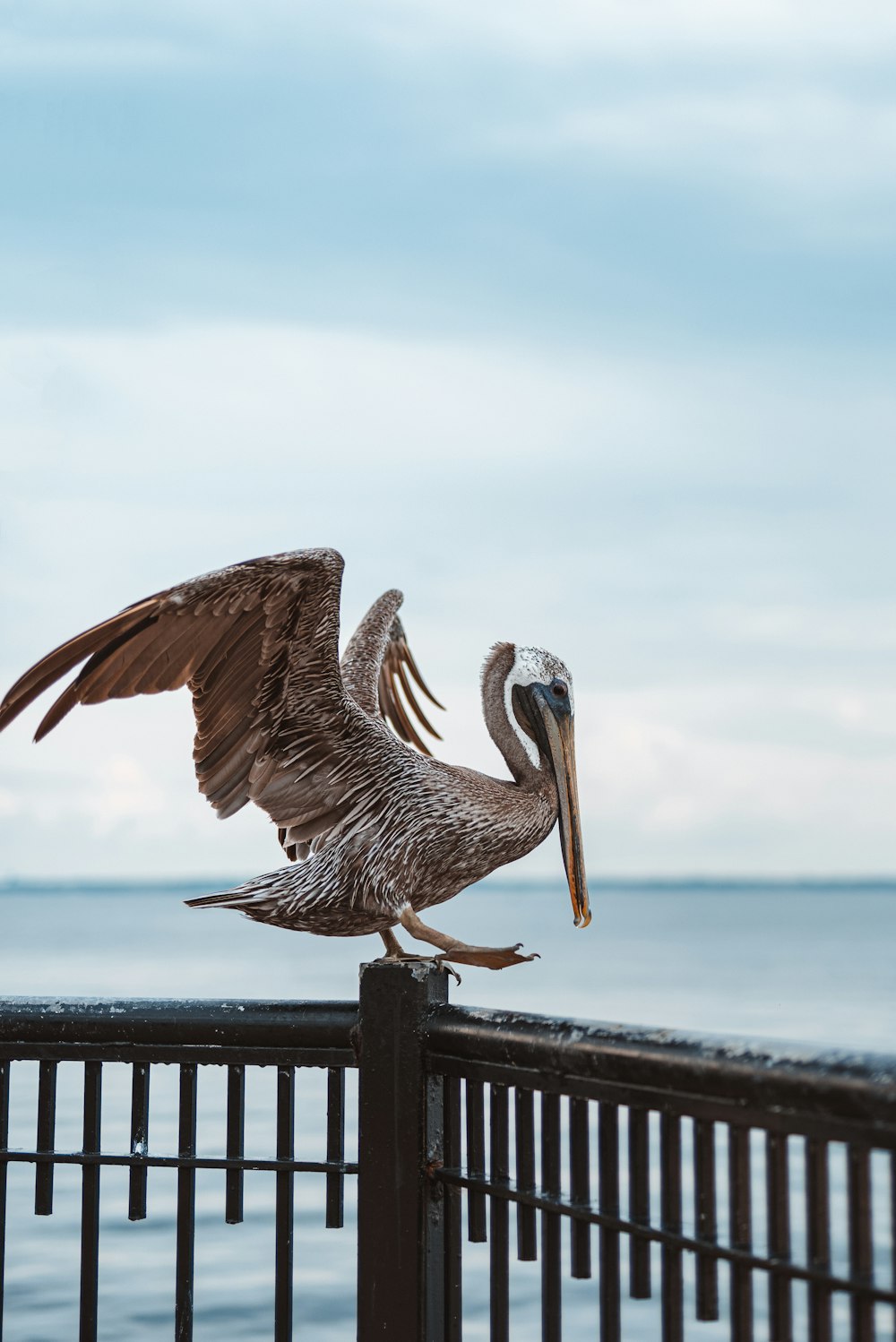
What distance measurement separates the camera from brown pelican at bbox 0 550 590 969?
12.6 ft

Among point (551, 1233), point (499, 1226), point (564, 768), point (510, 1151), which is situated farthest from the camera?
point (564, 768)

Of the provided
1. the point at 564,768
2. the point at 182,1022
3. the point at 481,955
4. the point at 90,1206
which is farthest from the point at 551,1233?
the point at 564,768

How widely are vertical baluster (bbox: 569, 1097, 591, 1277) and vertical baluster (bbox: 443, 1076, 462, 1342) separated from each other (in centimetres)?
35

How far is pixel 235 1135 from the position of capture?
8.36ft

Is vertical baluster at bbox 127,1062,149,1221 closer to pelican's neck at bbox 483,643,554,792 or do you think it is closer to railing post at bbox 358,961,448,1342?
railing post at bbox 358,961,448,1342

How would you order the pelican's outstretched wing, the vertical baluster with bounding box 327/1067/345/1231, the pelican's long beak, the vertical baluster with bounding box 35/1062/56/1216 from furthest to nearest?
1. the pelican's long beak
2. the pelican's outstretched wing
3. the vertical baluster with bounding box 35/1062/56/1216
4. the vertical baluster with bounding box 327/1067/345/1231

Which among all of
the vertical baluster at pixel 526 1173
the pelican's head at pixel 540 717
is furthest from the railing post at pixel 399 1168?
→ the pelican's head at pixel 540 717

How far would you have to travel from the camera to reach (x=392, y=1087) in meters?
2.44

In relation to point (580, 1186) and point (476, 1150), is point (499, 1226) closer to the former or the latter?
point (476, 1150)

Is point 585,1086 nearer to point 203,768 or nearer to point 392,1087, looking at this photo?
point 392,1087

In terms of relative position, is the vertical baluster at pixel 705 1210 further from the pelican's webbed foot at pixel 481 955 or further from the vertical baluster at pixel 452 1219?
the pelican's webbed foot at pixel 481 955

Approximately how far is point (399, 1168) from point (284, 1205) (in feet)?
0.75

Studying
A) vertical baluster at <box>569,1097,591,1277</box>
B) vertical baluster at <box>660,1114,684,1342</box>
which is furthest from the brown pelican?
→ vertical baluster at <box>660,1114,684,1342</box>

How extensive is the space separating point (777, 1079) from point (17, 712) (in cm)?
219
